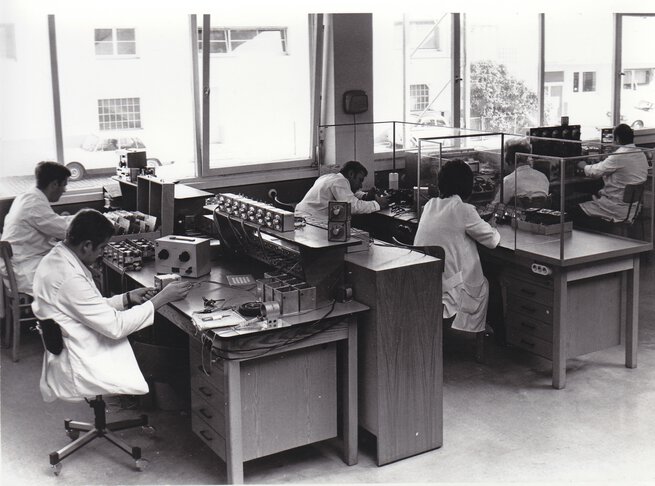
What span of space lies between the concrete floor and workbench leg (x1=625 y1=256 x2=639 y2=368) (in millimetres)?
97

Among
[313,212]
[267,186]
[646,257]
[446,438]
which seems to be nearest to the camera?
[446,438]

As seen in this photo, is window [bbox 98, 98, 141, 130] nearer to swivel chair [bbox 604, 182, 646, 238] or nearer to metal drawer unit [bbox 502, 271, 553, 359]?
metal drawer unit [bbox 502, 271, 553, 359]

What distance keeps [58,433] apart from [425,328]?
2107 millimetres

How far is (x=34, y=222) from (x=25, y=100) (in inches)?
48.0

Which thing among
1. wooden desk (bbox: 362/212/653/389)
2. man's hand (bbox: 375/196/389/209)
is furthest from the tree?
wooden desk (bbox: 362/212/653/389)

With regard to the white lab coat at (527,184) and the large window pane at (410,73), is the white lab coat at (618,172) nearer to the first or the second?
the white lab coat at (527,184)

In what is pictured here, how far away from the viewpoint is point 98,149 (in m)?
6.61

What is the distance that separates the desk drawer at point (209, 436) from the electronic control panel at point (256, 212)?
1038 mm

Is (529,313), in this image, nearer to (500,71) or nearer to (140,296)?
(140,296)

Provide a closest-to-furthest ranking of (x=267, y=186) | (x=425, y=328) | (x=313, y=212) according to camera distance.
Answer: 1. (x=425, y=328)
2. (x=313, y=212)
3. (x=267, y=186)

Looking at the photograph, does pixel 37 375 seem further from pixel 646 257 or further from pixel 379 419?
pixel 646 257

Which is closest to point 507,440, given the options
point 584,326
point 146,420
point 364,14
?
point 584,326

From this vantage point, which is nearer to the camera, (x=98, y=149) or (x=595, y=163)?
(x=98, y=149)

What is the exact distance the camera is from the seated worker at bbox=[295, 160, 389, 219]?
649cm
